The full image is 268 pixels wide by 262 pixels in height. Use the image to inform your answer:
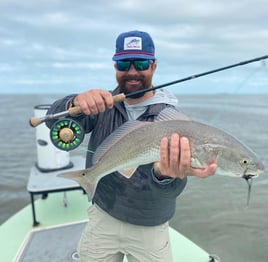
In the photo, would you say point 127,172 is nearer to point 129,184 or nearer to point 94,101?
point 129,184

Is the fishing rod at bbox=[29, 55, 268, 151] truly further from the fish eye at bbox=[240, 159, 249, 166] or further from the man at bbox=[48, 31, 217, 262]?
the fish eye at bbox=[240, 159, 249, 166]

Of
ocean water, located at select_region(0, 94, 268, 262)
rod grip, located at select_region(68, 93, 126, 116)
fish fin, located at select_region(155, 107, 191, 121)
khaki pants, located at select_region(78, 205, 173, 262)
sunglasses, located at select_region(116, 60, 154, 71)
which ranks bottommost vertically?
ocean water, located at select_region(0, 94, 268, 262)

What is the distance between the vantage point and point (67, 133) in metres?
2.57

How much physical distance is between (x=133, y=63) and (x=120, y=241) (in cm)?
145

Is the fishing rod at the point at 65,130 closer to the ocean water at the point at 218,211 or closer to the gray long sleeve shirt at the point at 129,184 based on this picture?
the gray long sleeve shirt at the point at 129,184

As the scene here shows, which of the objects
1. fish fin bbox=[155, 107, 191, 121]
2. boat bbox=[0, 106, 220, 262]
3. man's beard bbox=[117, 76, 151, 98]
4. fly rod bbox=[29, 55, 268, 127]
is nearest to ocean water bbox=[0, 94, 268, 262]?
boat bbox=[0, 106, 220, 262]

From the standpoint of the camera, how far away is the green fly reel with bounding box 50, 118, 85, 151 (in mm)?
2568

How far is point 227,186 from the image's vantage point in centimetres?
920

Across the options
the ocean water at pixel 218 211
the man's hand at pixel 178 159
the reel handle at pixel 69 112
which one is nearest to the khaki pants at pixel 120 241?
the man's hand at pixel 178 159

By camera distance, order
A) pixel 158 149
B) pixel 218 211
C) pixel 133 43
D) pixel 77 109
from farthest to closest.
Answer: pixel 218 211, pixel 133 43, pixel 77 109, pixel 158 149

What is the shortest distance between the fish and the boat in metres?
2.00

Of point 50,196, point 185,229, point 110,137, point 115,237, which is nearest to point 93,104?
point 110,137

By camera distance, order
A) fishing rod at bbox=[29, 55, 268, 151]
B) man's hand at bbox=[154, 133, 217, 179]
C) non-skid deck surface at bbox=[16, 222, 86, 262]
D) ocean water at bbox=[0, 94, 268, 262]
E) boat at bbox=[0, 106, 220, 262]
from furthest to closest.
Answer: ocean water at bbox=[0, 94, 268, 262], boat at bbox=[0, 106, 220, 262], non-skid deck surface at bbox=[16, 222, 86, 262], fishing rod at bbox=[29, 55, 268, 151], man's hand at bbox=[154, 133, 217, 179]

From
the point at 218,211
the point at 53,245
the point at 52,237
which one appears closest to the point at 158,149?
the point at 53,245
